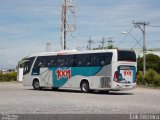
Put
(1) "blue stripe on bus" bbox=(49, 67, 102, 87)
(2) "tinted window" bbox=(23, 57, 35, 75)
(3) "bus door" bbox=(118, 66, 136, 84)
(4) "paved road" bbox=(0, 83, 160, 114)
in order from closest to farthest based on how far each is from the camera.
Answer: (4) "paved road" bbox=(0, 83, 160, 114) → (3) "bus door" bbox=(118, 66, 136, 84) → (1) "blue stripe on bus" bbox=(49, 67, 102, 87) → (2) "tinted window" bbox=(23, 57, 35, 75)

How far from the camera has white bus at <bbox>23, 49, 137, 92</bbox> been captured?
97.8 ft

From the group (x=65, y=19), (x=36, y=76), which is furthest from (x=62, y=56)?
(x=65, y=19)

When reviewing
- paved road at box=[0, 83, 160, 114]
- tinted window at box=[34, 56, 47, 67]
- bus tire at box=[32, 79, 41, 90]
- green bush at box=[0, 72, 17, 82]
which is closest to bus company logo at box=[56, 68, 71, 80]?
tinted window at box=[34, 56, 47, 67]

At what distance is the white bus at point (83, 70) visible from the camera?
29.8 m

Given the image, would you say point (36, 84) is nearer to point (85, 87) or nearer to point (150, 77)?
point (85, 87)

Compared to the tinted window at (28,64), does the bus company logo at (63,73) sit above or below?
below

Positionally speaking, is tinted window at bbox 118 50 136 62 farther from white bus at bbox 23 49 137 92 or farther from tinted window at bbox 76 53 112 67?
tinted window at bbox 76 53 112 67

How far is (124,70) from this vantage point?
1185 inches

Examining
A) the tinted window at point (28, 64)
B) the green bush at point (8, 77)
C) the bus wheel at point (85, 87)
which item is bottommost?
the bus wheel at point (85, 87)

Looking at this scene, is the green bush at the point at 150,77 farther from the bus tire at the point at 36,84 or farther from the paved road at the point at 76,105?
the paved road at the point at 76,105

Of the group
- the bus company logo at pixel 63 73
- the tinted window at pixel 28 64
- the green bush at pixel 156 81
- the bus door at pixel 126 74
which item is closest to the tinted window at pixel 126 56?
the bus door at pixel 126 74

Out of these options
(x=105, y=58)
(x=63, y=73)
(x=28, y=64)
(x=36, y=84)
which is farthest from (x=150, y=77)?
(x=105, y=58)

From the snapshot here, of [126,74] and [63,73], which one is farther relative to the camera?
[63,73]

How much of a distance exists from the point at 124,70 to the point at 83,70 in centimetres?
334
